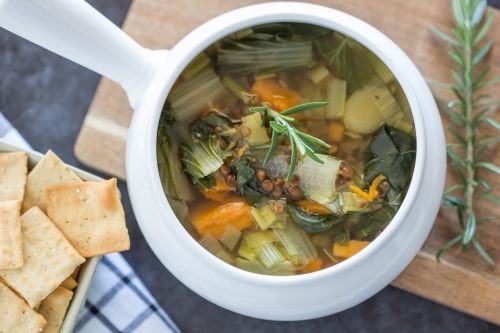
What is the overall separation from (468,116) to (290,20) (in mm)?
488

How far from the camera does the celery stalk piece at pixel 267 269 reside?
99 centimetres

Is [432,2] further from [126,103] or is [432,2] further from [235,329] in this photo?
[235,329]

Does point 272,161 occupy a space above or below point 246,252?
above

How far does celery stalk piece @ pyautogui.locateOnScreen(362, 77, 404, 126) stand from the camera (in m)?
1.00

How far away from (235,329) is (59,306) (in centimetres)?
42

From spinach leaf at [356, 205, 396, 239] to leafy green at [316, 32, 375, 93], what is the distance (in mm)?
203

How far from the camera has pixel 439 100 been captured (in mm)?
1268

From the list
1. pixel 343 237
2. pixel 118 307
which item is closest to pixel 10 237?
pixel 118 307

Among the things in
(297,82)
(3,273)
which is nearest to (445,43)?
(297,82)

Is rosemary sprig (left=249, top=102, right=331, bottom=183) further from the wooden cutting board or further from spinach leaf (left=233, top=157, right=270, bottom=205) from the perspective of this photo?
the wooden cutting board

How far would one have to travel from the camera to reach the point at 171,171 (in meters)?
1.01

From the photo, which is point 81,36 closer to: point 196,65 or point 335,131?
point 196,65

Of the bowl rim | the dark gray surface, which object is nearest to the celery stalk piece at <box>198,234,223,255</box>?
the bowl rim

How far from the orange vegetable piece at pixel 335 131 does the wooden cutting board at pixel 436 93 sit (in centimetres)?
32
